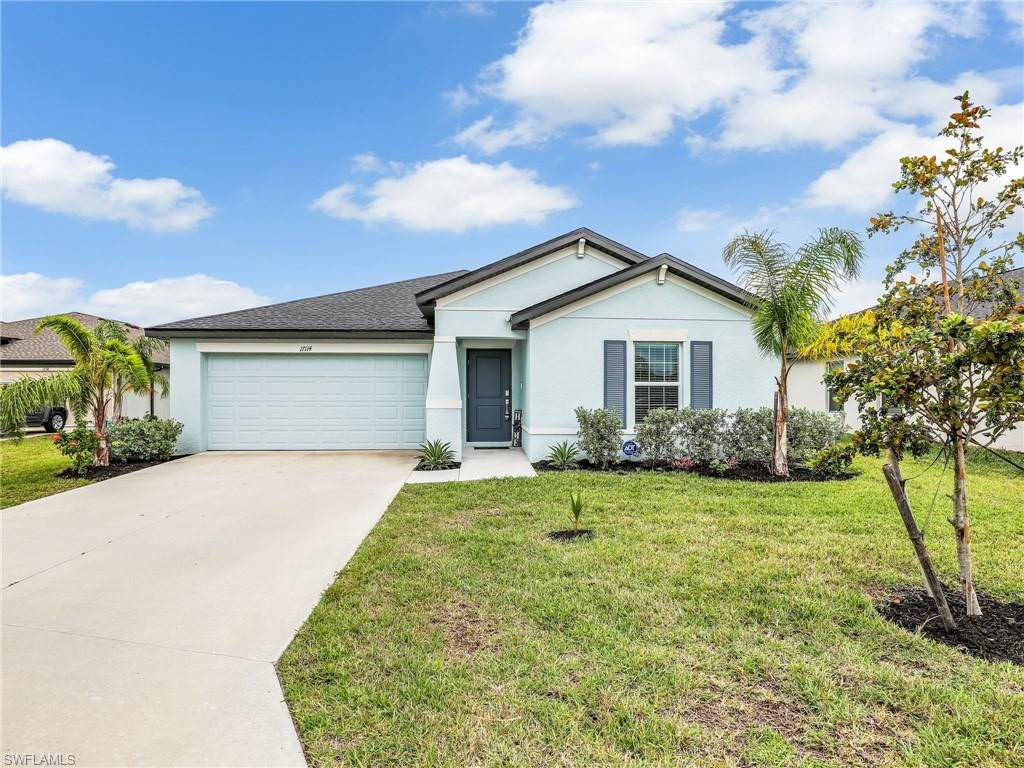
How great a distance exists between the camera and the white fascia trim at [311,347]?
491 inches

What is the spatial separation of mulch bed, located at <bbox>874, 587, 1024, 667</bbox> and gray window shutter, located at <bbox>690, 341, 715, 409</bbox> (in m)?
6.67

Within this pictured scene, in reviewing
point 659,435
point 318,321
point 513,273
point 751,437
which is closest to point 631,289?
point 513,273

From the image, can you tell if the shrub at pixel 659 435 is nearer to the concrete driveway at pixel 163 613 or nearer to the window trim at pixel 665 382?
the window trim at pixel 665 382

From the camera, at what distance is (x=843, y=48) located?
28.2 ft

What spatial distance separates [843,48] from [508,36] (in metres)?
6.95

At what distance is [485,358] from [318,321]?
425 cm

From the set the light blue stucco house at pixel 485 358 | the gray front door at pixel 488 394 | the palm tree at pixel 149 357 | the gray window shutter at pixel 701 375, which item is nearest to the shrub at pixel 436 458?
the light blue stucco house at pixel 485 358

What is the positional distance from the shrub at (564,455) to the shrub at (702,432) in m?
2.11

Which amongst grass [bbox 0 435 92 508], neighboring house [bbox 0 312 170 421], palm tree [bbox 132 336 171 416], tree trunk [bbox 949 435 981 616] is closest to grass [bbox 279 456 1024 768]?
tree trunk [bbox 949 435 981 616]

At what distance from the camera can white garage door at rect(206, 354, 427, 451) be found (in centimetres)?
1273

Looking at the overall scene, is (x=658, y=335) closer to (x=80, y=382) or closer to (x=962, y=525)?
(x=962, y=525)

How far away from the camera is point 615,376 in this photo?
35.4 ft

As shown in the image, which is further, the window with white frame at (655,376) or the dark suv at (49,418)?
the dark suv at (49,418)

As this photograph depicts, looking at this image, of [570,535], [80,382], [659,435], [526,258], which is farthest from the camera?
[526,258]
